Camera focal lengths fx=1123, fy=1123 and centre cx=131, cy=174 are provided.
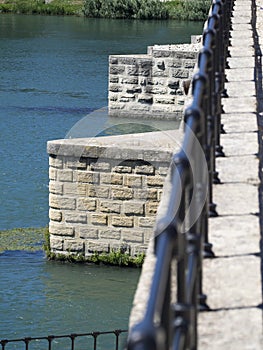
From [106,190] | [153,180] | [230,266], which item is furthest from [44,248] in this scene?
[230,266]

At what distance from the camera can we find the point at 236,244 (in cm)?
378

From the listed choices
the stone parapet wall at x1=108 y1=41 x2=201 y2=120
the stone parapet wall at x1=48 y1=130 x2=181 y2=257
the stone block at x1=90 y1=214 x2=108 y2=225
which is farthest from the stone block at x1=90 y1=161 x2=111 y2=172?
the stone parapet wall at x1=108 y1=41 x2=201 y2=120

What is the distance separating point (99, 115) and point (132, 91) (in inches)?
82.3

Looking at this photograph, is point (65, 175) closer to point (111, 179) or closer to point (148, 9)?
point (111, 179)

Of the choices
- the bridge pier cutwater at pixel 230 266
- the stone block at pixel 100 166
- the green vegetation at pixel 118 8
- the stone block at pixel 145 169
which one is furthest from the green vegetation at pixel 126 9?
the bridge pier cutwater at pixel 230 266

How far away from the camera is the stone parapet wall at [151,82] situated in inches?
821

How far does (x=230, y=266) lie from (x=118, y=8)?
4448 cm

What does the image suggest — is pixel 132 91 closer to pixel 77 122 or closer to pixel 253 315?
pixel 77 122

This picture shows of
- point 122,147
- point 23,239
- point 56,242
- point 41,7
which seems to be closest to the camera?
point 122,147

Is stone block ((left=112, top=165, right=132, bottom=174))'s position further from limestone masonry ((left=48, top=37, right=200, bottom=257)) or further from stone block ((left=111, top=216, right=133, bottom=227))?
stone block ((left=111, top=216, right=133, bottom=227))

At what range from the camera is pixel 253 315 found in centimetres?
310

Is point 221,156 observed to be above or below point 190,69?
above

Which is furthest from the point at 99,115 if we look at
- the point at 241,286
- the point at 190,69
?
the point at 241,286

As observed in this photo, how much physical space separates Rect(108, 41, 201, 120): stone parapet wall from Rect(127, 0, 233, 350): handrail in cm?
1622
